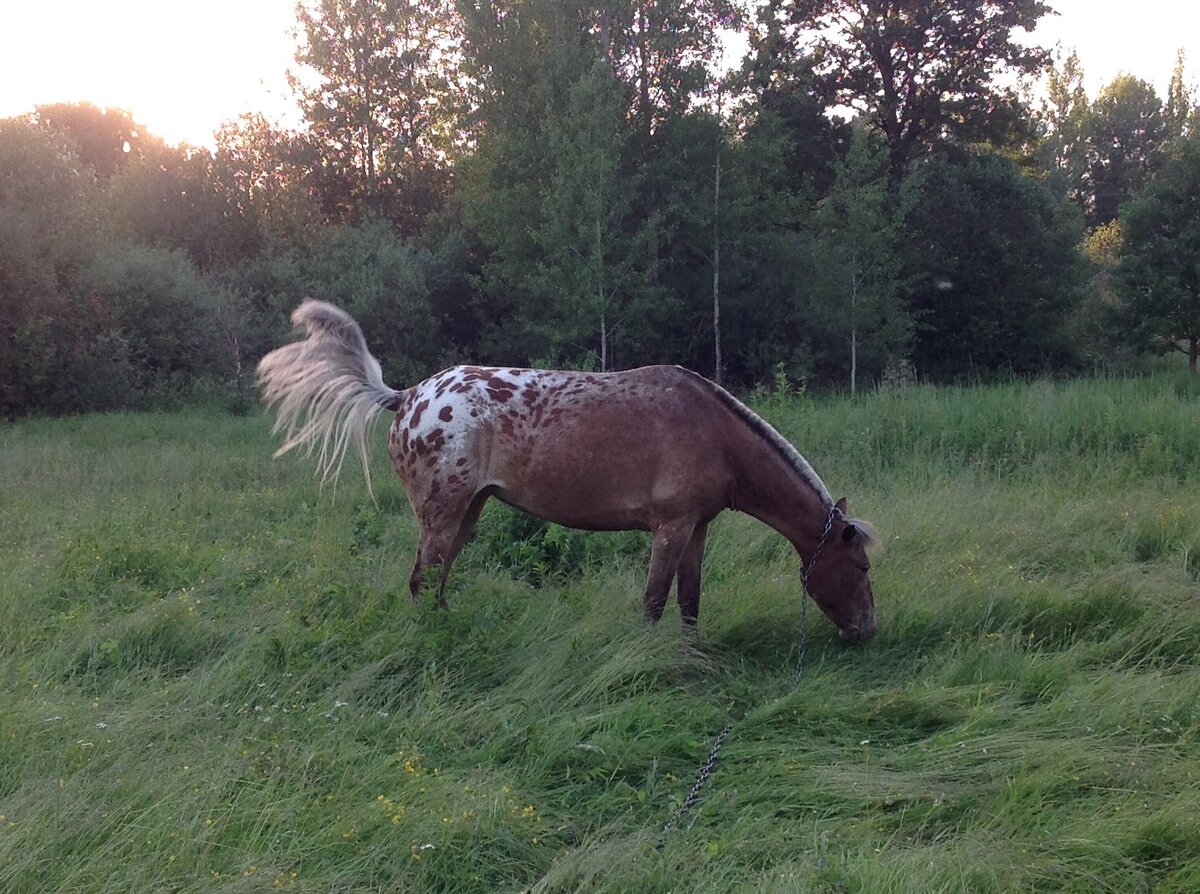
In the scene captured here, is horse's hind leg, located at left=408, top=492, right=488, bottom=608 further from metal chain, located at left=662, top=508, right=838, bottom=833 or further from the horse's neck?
metal chain, located at left=662, top=508, right=838, bottom=833

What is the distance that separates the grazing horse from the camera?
15.7 feet

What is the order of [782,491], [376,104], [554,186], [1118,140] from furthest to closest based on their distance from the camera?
[1118,140] < [376,104] < [554,186] < [782,491]

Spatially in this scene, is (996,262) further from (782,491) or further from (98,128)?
(98,128)

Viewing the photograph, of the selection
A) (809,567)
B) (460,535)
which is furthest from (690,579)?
(460,535)

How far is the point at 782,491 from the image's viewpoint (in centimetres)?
487

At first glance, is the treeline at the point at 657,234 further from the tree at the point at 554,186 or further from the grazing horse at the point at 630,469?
the grazing horse at the point at 630,469

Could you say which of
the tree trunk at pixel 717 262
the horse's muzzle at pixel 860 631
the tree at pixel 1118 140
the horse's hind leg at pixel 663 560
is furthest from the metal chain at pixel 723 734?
the tree at pixel 1118 140

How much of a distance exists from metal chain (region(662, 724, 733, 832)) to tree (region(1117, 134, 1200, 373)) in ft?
61.0

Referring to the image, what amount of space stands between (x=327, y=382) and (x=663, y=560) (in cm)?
238

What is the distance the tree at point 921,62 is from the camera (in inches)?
940

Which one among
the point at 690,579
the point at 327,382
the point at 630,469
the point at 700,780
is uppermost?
the point at 327,382

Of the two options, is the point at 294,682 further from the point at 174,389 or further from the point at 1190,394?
the point at 174,389

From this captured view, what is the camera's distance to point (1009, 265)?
2270cm

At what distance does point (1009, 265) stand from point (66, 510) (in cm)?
2211
